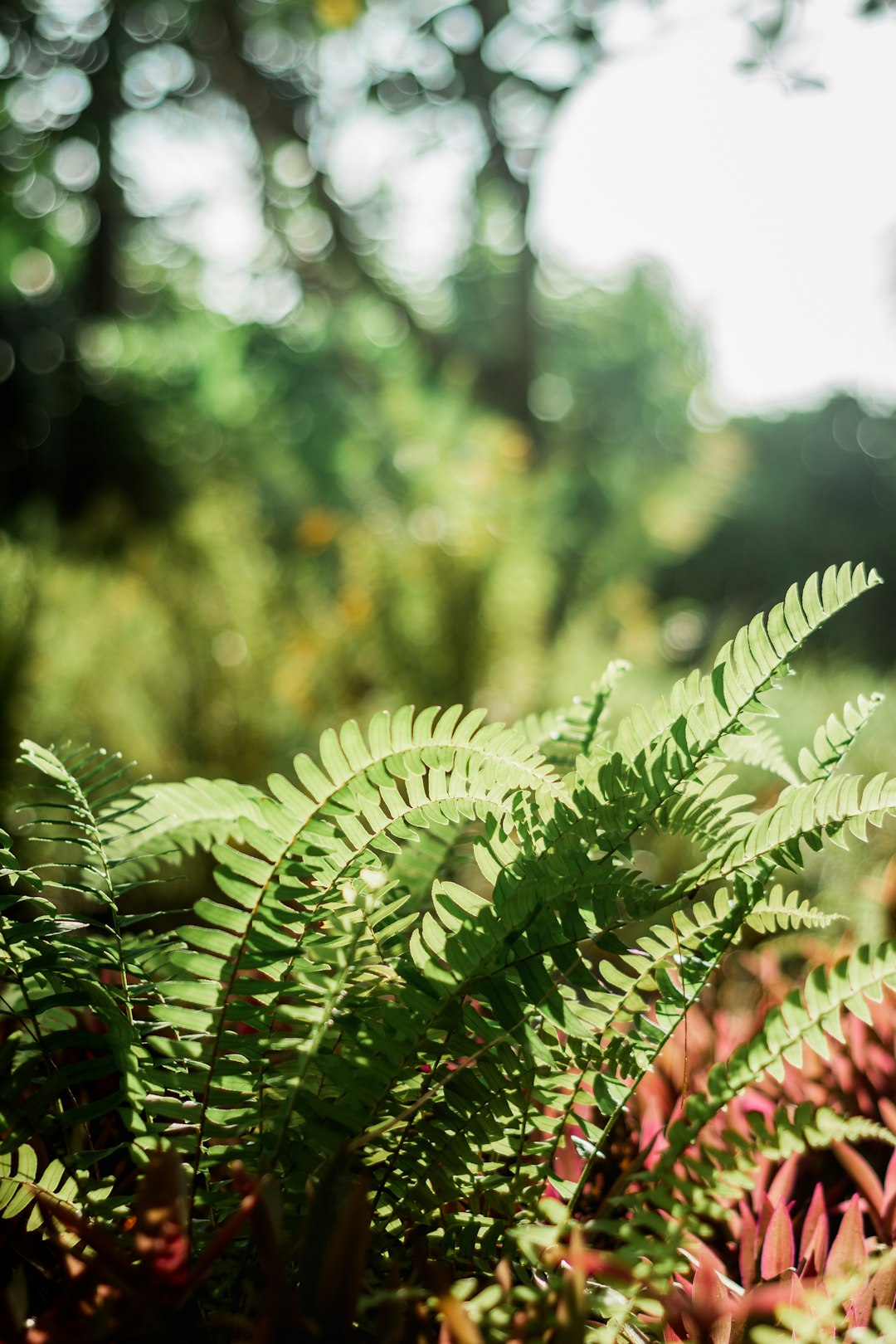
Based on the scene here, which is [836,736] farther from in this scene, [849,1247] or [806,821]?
[849,1247]

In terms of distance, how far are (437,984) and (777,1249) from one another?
0.25 m

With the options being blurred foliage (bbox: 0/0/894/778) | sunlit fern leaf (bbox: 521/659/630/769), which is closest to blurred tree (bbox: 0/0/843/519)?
blurred foliage (bbox: 0/0/894/778)

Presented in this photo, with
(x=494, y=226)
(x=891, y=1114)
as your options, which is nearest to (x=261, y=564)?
(x=891, y=1114)

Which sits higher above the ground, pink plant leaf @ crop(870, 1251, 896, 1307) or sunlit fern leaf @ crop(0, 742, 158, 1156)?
sunlit fern leaf @ crop(0, 742, 158, 1156)

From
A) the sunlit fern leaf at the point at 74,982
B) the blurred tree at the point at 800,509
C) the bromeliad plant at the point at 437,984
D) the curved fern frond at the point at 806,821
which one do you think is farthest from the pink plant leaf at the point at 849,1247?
the blurred tree at the point at 800,509

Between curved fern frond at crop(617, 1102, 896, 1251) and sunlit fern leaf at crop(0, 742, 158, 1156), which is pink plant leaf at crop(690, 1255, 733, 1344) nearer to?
curved fern frond at crop(617, 1102, 896, 1251)

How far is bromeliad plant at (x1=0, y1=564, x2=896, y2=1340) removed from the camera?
0.41 m

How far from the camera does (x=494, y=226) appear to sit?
5.77 metres

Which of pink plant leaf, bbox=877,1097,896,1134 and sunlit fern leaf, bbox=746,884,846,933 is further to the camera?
pink plant leaf, bbox=877,1097,896,1134

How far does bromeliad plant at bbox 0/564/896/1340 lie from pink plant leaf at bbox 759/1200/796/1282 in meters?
0.08

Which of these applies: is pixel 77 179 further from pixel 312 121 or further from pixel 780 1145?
pixel 780 1145

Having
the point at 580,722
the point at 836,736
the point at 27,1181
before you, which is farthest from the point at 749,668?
the point at 27,1181

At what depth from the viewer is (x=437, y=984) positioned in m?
0.43

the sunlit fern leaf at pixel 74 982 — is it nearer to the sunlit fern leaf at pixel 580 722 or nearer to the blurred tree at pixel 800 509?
the sunlit fern leaf at pixel 580 722
